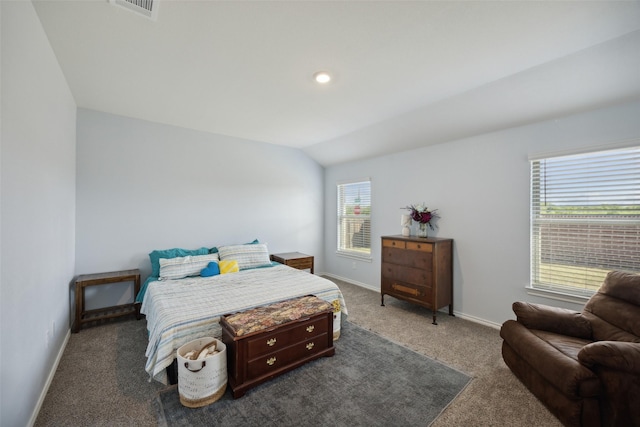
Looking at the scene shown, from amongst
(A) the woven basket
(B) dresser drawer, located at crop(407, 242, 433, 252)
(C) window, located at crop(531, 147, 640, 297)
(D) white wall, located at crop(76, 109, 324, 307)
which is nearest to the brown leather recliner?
(C) window, located at crop(531, 147, 640, 297)

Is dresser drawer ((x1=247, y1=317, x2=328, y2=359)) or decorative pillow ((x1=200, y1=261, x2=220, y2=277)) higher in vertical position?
decorative pillow ((x1=200, y1=261, x2=220, y2=277))

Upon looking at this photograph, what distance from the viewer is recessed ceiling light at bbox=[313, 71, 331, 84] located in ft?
8.00

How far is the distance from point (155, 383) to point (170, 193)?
8.68ft

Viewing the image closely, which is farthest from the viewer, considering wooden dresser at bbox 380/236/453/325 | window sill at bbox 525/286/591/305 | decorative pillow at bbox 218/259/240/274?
decorative pillow at bbox 218/259/240/274

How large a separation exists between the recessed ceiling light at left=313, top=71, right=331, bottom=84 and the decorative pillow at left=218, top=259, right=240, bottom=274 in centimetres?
266

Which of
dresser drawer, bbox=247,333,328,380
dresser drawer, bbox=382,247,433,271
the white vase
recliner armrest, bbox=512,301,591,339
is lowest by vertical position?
dresser drawer, bbox=247,333,328,380

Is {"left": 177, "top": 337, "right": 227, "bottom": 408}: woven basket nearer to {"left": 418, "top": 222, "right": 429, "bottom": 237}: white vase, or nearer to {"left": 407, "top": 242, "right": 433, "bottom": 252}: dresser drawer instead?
{"left": 407, "top": 242, "right": 433, "bottom": 252}: dresser drawer

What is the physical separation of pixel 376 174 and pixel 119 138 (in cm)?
396

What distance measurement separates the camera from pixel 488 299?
10.8ft

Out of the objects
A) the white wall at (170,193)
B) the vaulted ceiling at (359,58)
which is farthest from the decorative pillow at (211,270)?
the vaulted ceiling at (359,58)

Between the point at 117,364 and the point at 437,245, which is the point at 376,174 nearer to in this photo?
the point at 437,245

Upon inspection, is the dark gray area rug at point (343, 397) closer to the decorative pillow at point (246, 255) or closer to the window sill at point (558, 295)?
→ the window sill at point (558, 295)

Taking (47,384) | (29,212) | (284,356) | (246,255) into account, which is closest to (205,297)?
(284,356)

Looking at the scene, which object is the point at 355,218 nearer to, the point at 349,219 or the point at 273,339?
the point at 349,219
